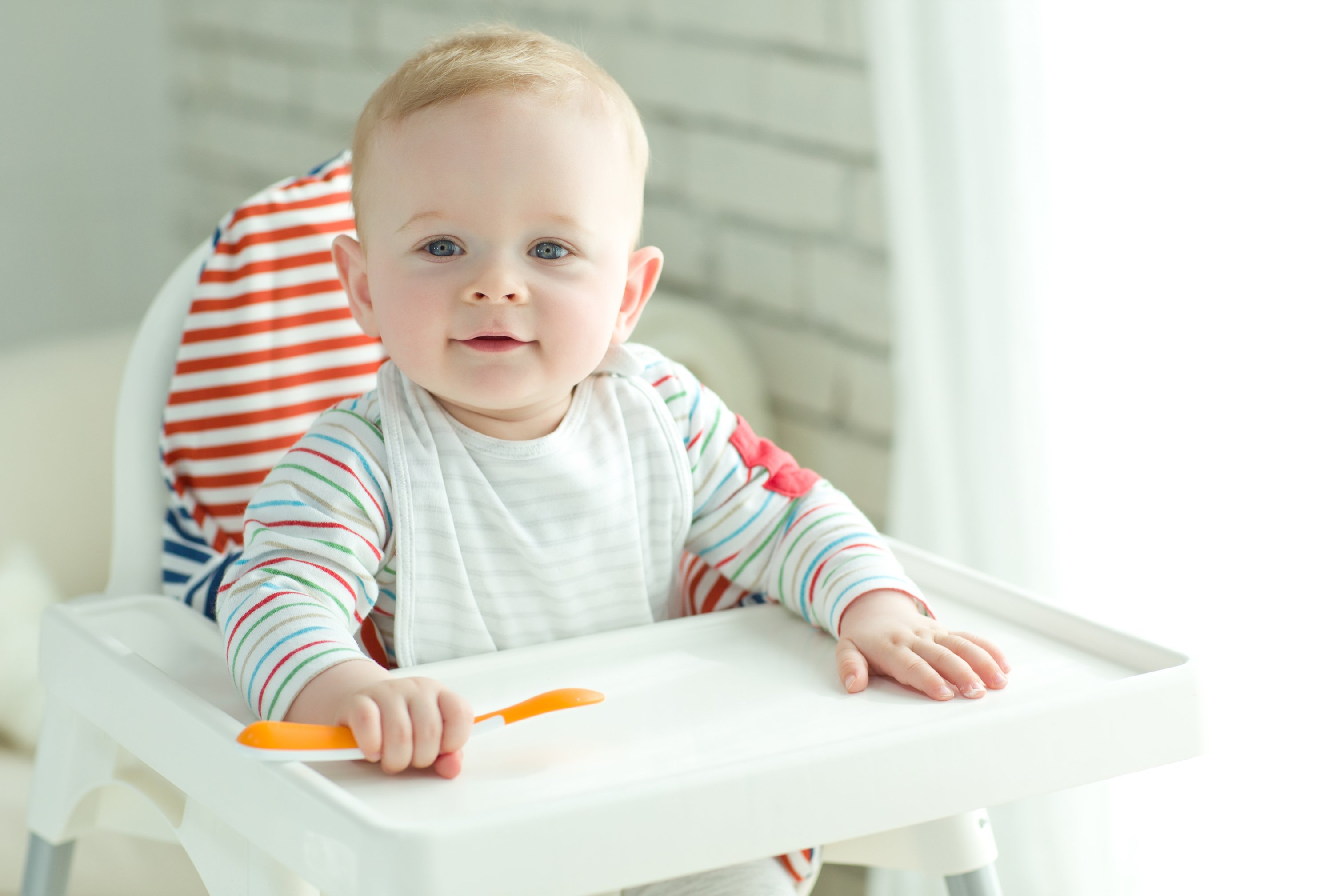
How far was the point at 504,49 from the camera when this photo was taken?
811 mm

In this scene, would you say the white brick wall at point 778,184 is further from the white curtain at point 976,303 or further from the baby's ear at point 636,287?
the baby's ear at point 636,287

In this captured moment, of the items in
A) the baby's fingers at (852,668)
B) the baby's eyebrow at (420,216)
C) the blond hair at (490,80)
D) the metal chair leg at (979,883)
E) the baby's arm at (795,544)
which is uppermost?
the blond hair at (490,80)

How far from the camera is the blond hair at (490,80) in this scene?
775 millimetres

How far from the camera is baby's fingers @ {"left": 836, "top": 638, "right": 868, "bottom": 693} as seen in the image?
Answer: 2.36 ft

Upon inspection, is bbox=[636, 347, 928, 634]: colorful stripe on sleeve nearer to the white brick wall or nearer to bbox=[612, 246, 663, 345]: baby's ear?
bbox=[612, 246, 663, 345]: baby's ear

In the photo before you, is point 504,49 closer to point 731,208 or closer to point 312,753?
point 312,753

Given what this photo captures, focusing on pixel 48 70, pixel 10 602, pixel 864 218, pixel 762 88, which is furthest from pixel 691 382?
pixel 48 70

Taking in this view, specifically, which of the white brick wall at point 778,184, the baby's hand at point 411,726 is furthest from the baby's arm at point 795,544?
the white brick wall at point 778,184

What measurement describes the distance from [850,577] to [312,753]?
1.07ft

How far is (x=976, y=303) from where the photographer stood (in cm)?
120

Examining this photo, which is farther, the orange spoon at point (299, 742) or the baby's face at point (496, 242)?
the baby's face at point (496, 242)

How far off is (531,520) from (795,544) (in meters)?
0.16

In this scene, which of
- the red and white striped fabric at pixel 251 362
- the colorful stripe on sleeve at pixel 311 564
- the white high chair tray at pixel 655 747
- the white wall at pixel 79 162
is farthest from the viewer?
the white wall at pixel 79 162

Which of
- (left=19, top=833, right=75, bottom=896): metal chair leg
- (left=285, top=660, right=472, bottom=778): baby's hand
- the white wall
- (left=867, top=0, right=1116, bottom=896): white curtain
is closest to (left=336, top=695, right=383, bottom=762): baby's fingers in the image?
(left=285, top=660, right=472, bottom=778): baby's hand
